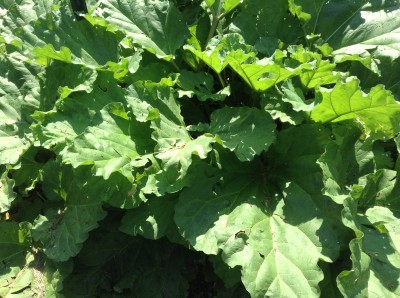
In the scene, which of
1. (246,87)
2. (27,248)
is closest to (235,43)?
(246,87)

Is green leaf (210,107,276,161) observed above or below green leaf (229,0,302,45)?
below

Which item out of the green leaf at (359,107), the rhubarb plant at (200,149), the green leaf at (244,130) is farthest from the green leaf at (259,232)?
the green leaf at (359,107)

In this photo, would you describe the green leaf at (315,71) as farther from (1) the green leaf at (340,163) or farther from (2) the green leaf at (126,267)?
(2) the green leaf at (126,267)

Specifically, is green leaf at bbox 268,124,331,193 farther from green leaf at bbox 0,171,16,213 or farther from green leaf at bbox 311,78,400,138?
green leaf at bbox 0,171,16,213

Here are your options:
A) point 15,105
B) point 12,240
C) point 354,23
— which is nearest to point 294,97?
point 354,23

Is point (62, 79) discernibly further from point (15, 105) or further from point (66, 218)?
point (66, 218)

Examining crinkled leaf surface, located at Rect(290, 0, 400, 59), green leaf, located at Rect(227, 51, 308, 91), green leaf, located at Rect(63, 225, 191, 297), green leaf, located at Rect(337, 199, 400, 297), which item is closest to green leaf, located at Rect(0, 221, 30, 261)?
green leaf, located at Rect(63, 225, 191, 297)
